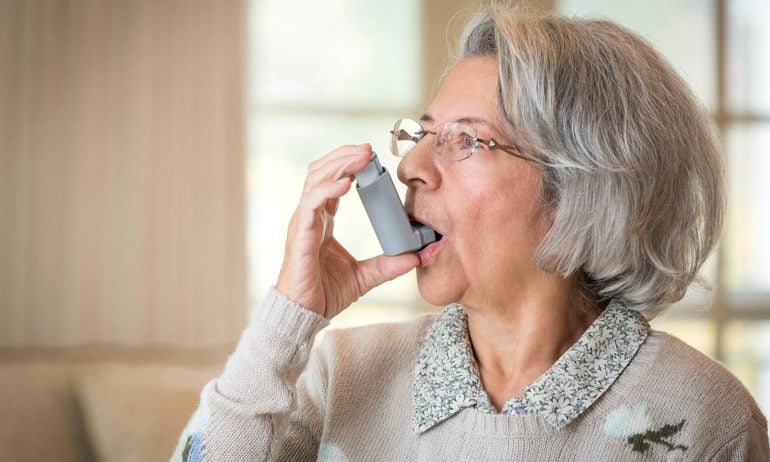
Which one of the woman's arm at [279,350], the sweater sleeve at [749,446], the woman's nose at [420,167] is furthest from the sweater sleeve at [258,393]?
the sweater sleeve at [749,446]

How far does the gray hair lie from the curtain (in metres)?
2.69

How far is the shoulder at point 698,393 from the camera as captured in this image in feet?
4.55

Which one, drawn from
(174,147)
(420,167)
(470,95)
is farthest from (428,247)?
(174,147)

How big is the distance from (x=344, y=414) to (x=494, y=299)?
0.31 metres

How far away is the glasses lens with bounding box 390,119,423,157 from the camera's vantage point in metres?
1.45

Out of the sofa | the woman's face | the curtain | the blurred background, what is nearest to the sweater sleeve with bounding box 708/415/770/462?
the woman's face

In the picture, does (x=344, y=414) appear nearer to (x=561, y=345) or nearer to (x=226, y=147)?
(x=561, y=345)

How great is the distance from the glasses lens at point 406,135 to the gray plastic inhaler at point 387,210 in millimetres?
81

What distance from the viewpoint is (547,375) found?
1.41m

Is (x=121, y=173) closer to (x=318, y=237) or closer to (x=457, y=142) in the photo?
(x=318, y=237)

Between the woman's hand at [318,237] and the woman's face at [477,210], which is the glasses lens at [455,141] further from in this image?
the woman's hand at [318,237]

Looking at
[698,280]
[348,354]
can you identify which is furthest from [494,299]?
[698,280]

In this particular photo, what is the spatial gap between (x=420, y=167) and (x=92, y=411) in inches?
45.4

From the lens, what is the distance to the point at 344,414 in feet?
4.86
